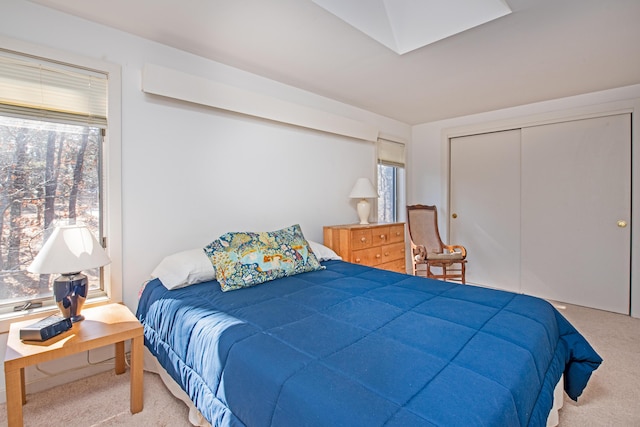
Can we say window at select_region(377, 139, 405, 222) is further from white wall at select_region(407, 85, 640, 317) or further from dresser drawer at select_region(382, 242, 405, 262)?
dresser drawer at select_region(382, 242, 405, 262)

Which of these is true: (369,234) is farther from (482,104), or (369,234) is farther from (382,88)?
(482,104)

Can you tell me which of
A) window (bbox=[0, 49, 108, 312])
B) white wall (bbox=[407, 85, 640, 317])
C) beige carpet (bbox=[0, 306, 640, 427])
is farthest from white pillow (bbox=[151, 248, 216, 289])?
white wall (bbox=[407, 85, 640, 317])

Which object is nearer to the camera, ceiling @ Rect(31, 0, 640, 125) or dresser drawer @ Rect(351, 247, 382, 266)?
ceiling @ Rect(31, 0, 640, 125)

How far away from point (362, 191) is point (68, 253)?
2721 mm

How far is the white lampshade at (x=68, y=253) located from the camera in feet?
5.28

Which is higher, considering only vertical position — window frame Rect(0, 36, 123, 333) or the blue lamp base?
window frame Rect(0, 36, 123, 333)

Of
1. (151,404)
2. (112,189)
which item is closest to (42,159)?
(112,189)

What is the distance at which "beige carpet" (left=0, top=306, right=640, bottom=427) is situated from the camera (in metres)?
1.65

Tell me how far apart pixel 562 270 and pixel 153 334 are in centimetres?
422

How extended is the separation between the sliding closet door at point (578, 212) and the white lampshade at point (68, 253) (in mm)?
4373

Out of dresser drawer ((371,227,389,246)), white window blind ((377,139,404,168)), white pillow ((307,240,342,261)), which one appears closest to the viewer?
white pillow ((307,240,342,261))

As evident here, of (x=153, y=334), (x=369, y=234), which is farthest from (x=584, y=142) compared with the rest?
(x=153, y=334)

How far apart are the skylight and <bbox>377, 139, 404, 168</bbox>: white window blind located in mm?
1898

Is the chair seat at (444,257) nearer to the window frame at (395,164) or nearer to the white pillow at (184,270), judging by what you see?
the window frame at (395,164)
